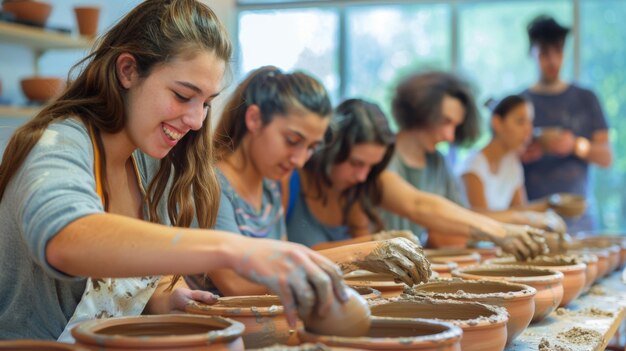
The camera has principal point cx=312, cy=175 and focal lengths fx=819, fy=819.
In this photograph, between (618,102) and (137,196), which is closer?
(137,196)

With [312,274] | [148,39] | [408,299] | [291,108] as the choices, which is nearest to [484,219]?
[291,108]

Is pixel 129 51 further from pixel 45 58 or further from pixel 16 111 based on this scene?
pixel 45 58

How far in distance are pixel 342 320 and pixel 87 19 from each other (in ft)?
12.7

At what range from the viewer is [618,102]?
→ 666cm

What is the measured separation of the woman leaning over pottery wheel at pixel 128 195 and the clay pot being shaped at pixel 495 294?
1.77 feet

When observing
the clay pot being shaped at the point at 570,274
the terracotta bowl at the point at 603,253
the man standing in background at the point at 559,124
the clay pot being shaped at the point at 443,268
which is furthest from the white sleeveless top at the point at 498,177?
the clay pot being shaped at the point at 443,268

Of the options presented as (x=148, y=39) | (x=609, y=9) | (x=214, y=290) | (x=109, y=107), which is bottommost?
(x=214, y=290)

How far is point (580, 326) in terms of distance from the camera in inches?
84.5

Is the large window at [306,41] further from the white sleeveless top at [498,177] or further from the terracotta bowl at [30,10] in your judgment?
the terracotta bowl at [30,10]

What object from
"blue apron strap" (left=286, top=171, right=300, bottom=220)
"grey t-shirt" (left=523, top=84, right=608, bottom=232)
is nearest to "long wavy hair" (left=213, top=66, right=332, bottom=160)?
"blue apron strap" (left=286, top=171, right=300, bottom=220)

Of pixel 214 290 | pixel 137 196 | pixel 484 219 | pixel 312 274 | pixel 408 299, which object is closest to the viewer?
pixel 312 274

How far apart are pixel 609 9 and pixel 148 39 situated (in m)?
5.77

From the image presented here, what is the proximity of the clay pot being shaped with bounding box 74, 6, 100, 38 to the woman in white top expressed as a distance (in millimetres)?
2345

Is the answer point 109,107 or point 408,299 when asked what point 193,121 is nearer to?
point 109,107
